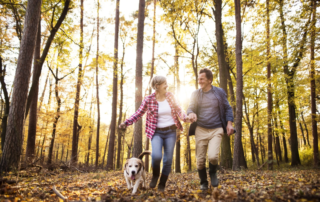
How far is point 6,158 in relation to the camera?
548 cm

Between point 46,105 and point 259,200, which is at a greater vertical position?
point 46,105

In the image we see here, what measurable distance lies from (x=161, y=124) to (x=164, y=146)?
459mm

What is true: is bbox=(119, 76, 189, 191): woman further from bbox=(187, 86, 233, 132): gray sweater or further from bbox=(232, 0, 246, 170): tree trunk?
bbox=(232, 0, 246, 170): tree trunk

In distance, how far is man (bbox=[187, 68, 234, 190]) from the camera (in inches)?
142

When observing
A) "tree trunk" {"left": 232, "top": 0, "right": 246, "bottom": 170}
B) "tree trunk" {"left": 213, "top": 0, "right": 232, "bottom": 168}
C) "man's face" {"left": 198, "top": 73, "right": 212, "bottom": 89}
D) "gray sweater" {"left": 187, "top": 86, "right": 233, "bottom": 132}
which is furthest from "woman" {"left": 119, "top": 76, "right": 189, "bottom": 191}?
"tree trunk" {"left": 213, "top": 0, "right": 232, "bottom": 168}

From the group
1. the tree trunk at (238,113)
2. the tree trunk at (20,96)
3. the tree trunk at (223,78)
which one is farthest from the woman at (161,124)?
the tree trunk at (223,78)

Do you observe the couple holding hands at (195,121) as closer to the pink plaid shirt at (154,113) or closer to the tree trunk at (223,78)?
the pink plaid shirt at (154,113)

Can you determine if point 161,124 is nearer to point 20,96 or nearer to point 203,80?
point 203,80

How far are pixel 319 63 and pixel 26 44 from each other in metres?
16.4

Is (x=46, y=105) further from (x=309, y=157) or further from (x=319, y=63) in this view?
(x=309, y=157)

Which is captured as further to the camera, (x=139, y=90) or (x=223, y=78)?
(x=223, y=78)

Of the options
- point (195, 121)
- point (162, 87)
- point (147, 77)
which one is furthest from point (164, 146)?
point (147, 77)

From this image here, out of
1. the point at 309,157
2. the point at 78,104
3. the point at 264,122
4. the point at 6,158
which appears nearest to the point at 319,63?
the point at 264,122

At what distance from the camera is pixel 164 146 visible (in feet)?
12.5
